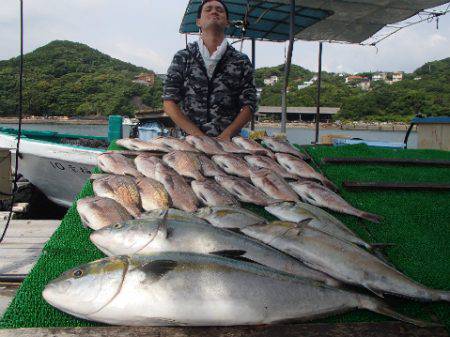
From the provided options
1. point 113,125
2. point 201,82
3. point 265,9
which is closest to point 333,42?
point 265,9

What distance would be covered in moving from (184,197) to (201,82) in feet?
7.88

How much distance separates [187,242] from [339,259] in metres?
0.77

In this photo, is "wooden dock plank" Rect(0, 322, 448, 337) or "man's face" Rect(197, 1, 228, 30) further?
"man's face" Rect(197, 1, 228, 30)

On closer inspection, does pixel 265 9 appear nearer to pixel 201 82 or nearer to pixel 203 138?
pixel 201 82

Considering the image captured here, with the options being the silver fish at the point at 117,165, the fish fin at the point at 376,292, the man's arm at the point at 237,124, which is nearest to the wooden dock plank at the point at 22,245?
the silver fish at the point at 117,165

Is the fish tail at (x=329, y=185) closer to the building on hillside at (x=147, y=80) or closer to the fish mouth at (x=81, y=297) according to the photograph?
the fish mouth at (x=81, y=297)

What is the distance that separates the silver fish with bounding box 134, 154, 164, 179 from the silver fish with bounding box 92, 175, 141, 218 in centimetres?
29

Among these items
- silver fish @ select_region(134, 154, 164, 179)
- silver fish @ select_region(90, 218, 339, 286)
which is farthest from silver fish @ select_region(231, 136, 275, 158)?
silver fish @ select_region(90, 218, 339, 286)

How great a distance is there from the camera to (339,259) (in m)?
1.94

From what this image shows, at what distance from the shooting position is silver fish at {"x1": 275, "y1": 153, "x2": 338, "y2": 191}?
3382mm

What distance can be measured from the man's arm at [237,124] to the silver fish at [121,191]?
1.85m

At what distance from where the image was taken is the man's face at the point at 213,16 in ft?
14.3

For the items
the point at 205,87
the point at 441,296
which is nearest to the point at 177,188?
the point at 441,296

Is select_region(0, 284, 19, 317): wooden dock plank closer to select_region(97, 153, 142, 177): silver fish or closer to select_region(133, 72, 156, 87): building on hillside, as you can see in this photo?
select_region(97, 153, 142, 177): silver fish
